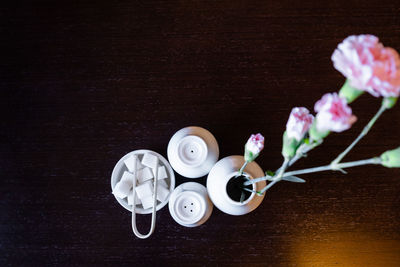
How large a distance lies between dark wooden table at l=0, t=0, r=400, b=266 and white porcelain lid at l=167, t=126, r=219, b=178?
3.5 inches

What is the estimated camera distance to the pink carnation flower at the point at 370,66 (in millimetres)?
279

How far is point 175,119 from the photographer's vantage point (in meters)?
0.65

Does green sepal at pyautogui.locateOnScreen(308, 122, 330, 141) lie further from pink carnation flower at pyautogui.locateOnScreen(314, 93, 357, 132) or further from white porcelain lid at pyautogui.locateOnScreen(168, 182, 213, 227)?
white porcelain lid at pyautogui.locateOnScreen(168, 182, 213, 227)

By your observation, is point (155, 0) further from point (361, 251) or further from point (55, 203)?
point (361, 251)

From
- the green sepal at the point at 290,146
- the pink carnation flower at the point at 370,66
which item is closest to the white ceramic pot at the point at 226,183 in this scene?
the green sepal at the point at 290,146

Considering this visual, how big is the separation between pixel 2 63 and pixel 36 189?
10.9 inches

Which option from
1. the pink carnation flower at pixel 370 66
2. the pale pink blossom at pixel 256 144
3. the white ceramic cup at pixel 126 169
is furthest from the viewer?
the white ceramic cup at pixel 126 169

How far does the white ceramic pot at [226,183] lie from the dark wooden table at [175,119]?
10 cm

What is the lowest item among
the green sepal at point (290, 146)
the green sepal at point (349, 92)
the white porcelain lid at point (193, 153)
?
the green sepal at point (290, 146)

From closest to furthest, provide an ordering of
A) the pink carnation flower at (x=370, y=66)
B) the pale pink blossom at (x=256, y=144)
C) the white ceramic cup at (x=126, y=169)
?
1. the pink carnation flower at (x=370, y=66)
2. the pale pink blossom at (x=256, y=144)
3. the white ceramic cup at (x=126, y=169)

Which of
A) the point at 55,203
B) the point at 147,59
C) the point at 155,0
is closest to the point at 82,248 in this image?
the point at 55,203

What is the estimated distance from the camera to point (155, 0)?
67cm

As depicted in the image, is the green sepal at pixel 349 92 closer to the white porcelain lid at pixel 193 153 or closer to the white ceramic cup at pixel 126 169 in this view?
the white porcelain lid at pixel 193 153

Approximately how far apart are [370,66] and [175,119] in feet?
1.39
